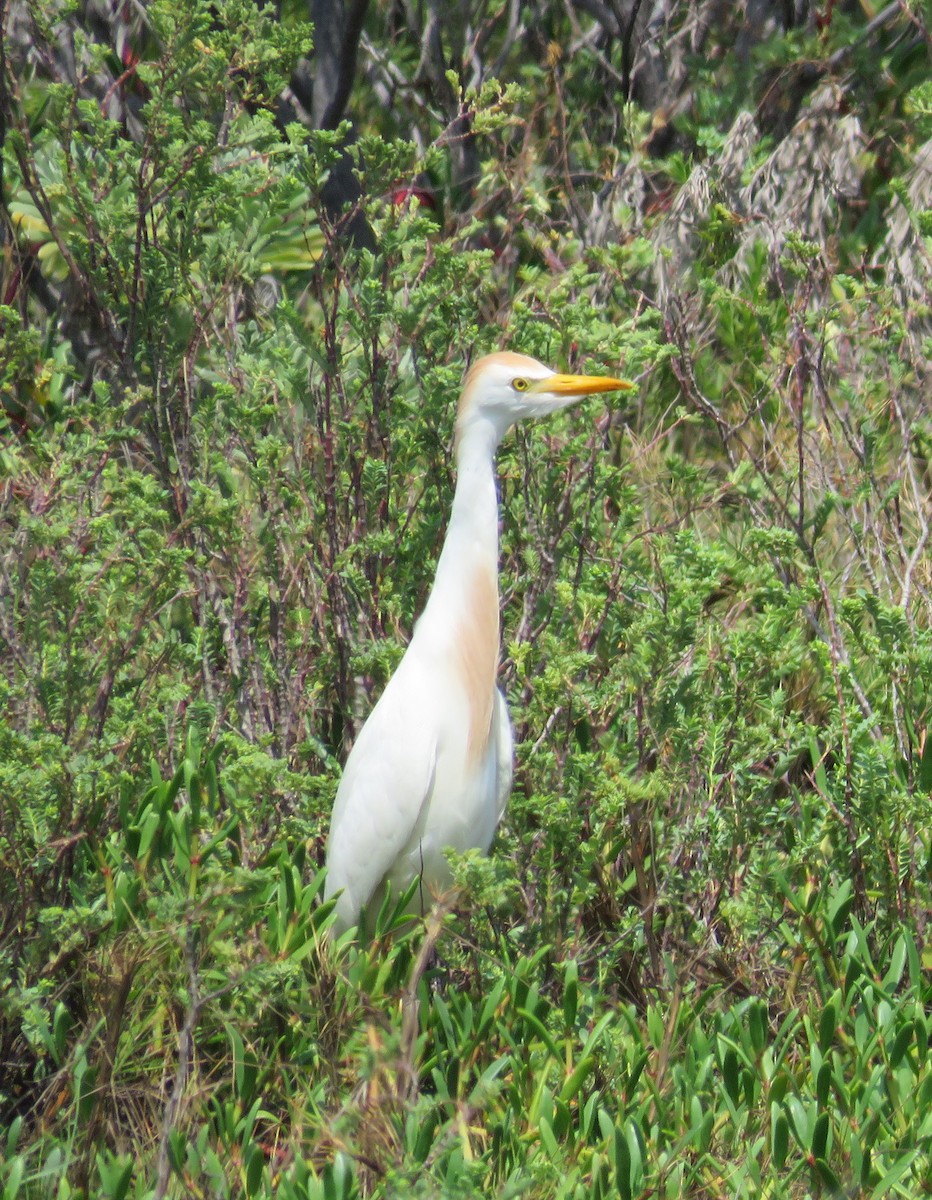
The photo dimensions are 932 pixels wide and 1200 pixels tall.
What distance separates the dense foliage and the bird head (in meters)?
0.21

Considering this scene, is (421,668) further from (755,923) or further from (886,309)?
(886,309)

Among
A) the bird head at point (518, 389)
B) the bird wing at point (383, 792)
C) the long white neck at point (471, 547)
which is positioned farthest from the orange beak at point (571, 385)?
the bird wing at point (383, 792)

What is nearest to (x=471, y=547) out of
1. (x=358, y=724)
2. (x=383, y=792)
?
(x=383, y=792)

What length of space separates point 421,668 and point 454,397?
0.66 m

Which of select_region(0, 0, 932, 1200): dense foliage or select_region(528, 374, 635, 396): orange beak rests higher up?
select_region(528, 374, 635, 396): orange beak

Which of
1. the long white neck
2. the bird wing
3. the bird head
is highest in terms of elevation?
the bird head

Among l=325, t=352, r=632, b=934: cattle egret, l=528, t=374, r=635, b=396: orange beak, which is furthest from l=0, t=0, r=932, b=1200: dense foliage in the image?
l=528, t=374, r=635, b=396: orange beak

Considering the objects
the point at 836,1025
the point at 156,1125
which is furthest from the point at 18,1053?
the point at 836,1025

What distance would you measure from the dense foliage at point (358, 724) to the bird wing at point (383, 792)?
13 cm

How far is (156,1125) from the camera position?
2711 mm

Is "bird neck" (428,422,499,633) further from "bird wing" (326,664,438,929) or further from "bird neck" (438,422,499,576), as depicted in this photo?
"bird wing" (326,664,438,929)

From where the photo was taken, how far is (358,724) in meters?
3.80

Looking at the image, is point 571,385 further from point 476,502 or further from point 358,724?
point 358,724

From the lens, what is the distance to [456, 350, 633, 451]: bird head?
10.5 feet
